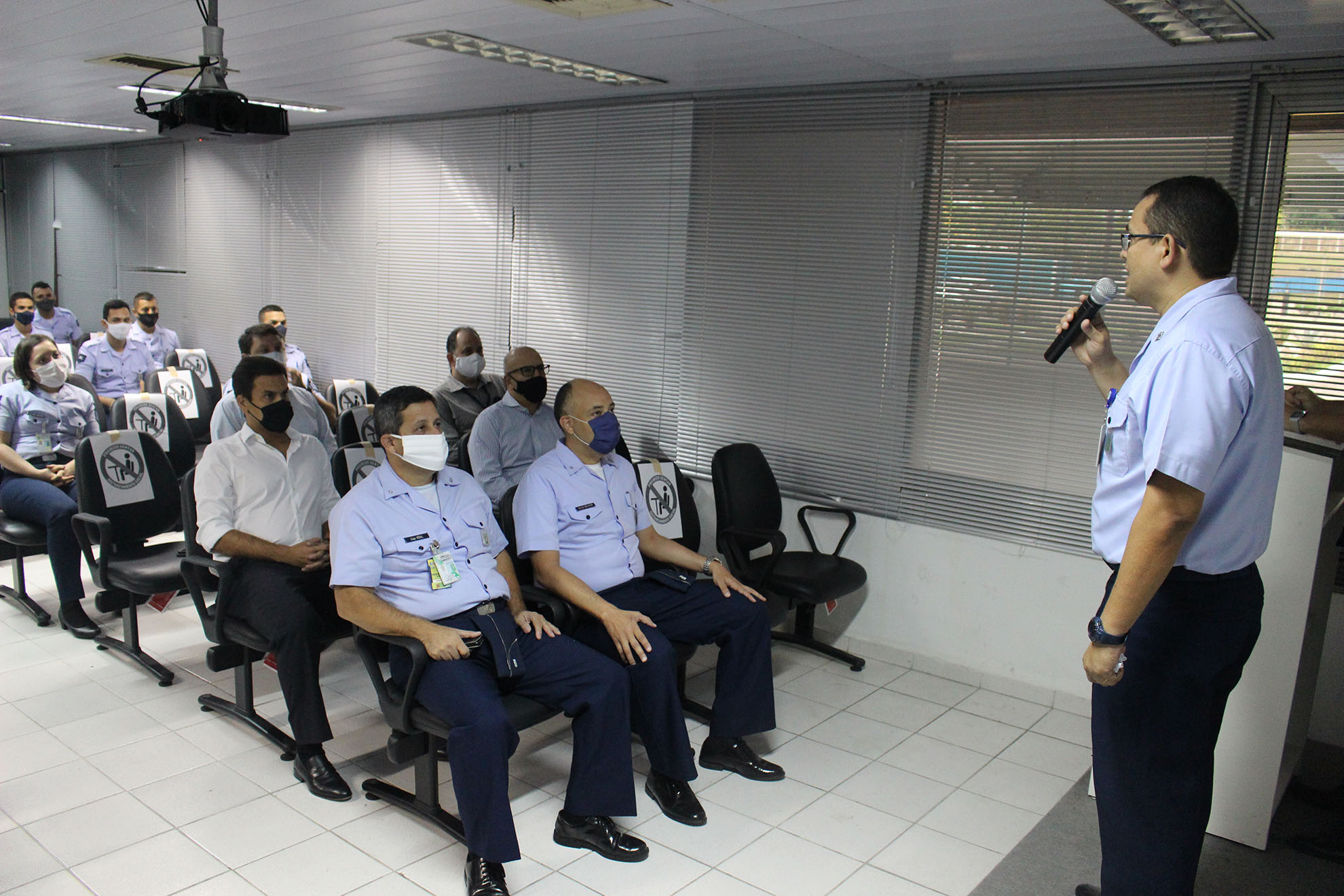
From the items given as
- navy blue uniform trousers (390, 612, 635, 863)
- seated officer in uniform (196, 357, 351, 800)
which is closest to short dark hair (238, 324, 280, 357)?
seated officer in uniform (196, 357, 351, 800)

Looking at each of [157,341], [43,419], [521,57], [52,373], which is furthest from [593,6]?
[157,341]

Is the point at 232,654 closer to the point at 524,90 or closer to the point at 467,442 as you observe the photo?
the point at 467,442

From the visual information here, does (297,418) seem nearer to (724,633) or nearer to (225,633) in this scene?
(225,633)

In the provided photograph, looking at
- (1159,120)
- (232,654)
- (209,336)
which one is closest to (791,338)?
(1159,120)

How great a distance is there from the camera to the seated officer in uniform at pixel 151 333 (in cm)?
780

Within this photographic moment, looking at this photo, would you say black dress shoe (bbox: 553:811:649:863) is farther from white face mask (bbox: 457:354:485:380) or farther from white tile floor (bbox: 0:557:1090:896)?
white face mask (bbox: 457:354:485:380)

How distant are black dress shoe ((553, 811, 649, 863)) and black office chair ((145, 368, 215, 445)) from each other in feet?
16.8

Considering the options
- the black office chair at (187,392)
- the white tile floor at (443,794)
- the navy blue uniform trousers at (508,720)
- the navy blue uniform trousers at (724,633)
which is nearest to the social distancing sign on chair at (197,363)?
the black office chair at (187,392)

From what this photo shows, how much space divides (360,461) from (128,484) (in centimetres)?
95

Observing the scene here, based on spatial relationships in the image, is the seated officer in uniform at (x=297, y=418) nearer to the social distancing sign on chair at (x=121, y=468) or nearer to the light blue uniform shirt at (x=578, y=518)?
the social distancing sign on chair at (x=121, y=468)

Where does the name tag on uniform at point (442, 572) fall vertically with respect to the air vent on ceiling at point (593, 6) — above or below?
below

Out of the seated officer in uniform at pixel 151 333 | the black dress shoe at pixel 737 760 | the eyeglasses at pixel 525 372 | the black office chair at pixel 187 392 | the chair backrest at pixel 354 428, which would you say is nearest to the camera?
the black dress shoe at pixel 737 760

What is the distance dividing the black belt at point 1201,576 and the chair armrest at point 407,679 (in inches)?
71.4

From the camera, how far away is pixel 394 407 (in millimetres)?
3123
